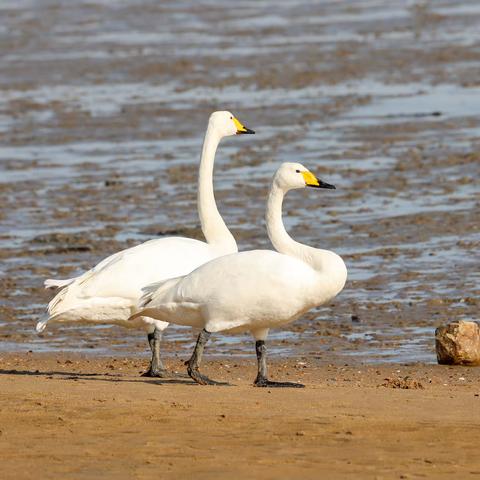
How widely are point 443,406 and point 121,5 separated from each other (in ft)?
105

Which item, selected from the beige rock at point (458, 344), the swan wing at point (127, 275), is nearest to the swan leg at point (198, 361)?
the swan wing at point (127, 275)

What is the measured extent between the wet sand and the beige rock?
0.86 metres

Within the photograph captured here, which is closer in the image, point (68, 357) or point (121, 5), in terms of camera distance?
point (68, 357)

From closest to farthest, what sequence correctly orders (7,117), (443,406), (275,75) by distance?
(443,406) < (7,117) < (275,75)

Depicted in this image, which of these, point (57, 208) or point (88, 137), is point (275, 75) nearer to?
point (88, 137)

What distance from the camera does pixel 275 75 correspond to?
27.1 metres

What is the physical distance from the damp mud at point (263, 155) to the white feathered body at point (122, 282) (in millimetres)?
1260

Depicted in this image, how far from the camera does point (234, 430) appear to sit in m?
8.33

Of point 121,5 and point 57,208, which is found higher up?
point 121,5

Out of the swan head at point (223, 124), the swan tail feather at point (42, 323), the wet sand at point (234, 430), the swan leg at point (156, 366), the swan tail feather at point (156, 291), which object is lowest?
the wet sand at point (234, 430)

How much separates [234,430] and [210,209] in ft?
11.6

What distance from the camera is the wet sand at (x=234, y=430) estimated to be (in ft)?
25.1

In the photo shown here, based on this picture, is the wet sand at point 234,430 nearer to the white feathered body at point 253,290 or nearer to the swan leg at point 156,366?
the white feathered body at point 253,290

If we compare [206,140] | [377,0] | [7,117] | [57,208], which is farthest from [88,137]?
[377,0]
